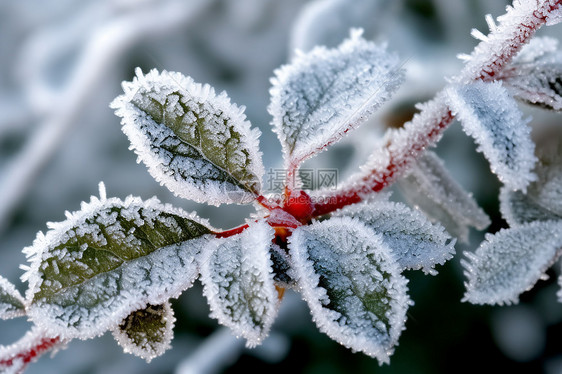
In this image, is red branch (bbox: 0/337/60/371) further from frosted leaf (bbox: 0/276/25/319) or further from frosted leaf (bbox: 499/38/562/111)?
frosted leaf (bbox: 499/38/562/111)

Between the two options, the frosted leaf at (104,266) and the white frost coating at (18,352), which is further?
the white frost coating at (18,352)

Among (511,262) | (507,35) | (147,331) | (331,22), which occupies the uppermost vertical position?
(331,22)

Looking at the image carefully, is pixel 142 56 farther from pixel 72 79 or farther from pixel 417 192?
pixel 417 192

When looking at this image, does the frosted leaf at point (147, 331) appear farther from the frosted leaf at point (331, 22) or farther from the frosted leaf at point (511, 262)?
the frosted leaf at point (331, 22)

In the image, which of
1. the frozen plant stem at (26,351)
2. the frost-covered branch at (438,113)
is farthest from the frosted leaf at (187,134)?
the frozen plant stem at (26,351)

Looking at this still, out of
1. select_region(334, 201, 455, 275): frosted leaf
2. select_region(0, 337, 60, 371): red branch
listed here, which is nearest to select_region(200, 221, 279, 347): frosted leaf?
select_region(334, 201, 455, 275): frosted leaf

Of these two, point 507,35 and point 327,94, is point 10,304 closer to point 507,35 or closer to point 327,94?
point 327,94

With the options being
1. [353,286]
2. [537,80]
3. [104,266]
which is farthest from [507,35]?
[104,266]
